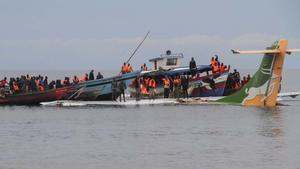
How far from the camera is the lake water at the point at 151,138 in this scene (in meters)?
30.1

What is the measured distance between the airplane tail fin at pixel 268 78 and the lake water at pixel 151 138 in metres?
0.82

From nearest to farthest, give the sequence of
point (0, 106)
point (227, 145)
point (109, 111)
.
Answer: point (227, 145) → point (109, 111) → point (0, 106)

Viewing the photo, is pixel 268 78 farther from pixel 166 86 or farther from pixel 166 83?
pixel 166 86

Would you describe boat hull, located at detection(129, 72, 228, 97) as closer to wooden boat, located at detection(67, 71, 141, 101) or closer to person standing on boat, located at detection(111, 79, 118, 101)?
wooden boat, located at detection(67, 71, 141, 101)

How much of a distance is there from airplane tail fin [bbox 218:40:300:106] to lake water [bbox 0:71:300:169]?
2.70 ft

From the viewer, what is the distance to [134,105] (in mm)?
62469

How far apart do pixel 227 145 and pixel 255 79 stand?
19408mm

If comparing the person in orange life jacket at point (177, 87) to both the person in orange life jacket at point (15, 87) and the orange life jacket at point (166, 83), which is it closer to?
the orange life jacket at point (166, 83)

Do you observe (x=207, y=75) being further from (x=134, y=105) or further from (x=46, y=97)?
(x=46, y=97)

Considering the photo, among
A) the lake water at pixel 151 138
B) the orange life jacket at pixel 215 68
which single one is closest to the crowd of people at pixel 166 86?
the orange life jacket at pixel 215 68

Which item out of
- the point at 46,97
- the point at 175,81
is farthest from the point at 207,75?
the point at 46,97

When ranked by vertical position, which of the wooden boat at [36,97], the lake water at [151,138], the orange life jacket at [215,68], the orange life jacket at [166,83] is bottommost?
the lake water at [151,138]

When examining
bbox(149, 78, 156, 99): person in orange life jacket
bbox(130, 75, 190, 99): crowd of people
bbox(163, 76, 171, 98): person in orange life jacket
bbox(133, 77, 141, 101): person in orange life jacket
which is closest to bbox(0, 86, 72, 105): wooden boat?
bbox(133, 77, 141, 101): person in orange life jacket

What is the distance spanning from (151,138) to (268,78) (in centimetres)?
1660
